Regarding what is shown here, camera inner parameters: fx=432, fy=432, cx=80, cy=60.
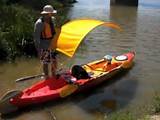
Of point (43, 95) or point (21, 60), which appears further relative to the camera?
point (21, 60)

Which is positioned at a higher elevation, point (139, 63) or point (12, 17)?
point (12, 17)

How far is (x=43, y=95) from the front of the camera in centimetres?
999

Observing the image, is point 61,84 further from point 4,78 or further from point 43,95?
point 4,78

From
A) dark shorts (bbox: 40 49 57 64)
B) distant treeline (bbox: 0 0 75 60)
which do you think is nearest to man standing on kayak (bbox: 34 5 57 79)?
dark shorts (bbox: 40 49 57 64)

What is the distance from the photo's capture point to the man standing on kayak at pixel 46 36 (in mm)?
10469

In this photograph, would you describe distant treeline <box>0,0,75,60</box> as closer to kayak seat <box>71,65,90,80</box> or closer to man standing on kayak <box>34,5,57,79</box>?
man standing on kayak <box>34,5,57,79</box>

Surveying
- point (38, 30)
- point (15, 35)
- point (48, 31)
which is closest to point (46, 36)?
point (48, 31)

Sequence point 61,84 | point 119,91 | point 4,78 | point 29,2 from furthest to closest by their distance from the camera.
Result: point 29,2 → point 4,78 → point 119,91 → point 61,84

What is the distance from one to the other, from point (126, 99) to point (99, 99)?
0.67 m

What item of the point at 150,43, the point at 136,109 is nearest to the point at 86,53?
the point at 150,43

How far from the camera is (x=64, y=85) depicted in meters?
10.4

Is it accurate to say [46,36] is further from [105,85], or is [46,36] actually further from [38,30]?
[105,85]

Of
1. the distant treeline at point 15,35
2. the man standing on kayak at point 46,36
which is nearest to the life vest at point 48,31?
the man standing on kayak at point 46,36

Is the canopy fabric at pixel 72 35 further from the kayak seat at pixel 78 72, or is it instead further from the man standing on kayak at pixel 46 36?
the kayak seat at pixel 78 72
